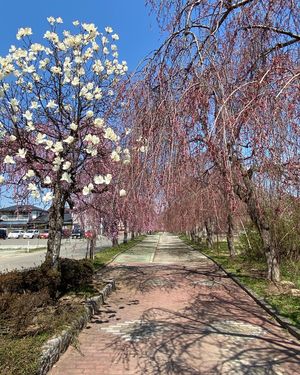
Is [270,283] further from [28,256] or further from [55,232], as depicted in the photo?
[28,256]

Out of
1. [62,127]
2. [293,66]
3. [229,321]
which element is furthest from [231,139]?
[62,127]

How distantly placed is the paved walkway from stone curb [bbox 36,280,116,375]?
0.13 meters

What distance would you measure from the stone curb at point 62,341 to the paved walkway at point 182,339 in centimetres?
13

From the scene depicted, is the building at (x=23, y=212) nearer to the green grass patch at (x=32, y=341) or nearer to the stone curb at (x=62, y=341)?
the stone curb at (x=62, y=341)

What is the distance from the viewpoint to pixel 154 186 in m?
5.27

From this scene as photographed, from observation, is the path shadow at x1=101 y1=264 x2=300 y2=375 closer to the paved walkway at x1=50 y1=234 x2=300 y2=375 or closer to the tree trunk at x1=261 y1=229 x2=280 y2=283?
the paved walkway at x1=50 y1=234 x2=300 y2=375

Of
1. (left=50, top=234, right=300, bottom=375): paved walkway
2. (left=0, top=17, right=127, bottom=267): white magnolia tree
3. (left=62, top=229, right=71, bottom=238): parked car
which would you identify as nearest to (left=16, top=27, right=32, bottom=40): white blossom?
(left=0, top=17, right=127, bottom=267): white magnolia tree

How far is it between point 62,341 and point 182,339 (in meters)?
1.94

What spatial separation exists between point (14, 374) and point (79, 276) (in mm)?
7669

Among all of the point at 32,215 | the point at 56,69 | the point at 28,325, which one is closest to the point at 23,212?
the point at 32,215

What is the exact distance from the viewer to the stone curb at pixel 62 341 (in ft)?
17.9

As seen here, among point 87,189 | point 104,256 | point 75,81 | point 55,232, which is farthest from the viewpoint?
point 104,256

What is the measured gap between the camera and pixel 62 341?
6.46 metres

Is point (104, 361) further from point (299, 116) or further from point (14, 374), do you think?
point (299, 116)
